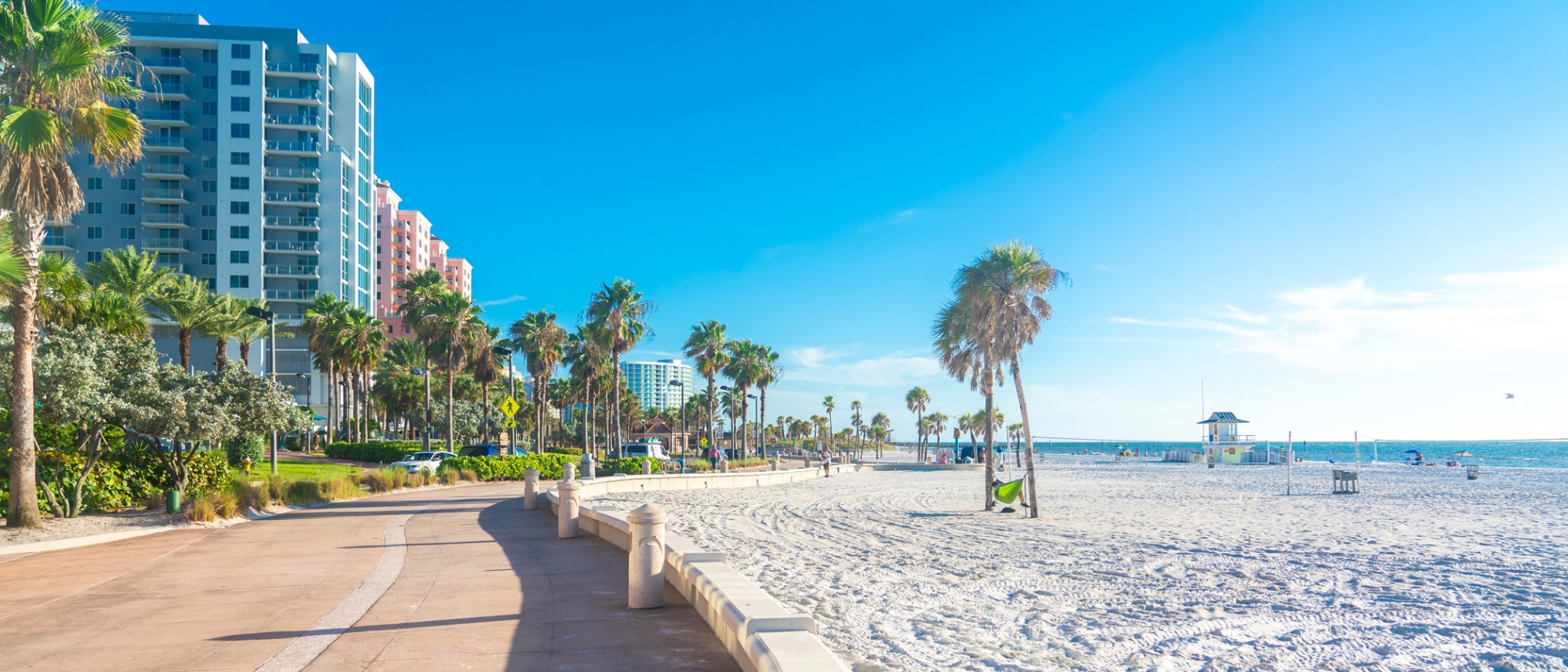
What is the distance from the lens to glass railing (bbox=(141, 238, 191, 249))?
8169cm

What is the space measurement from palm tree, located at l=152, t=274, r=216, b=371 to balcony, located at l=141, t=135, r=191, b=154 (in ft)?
180

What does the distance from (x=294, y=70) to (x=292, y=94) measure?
95.7 inches

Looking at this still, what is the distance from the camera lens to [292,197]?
3359 inches

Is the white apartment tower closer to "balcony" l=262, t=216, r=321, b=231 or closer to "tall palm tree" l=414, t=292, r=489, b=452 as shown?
"balcony" l=262, t=216, r=321, b=231

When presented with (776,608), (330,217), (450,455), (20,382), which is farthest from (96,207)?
(776,608)

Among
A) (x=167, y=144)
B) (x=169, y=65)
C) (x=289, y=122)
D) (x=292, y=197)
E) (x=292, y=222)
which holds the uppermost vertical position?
(x=169, y=65)

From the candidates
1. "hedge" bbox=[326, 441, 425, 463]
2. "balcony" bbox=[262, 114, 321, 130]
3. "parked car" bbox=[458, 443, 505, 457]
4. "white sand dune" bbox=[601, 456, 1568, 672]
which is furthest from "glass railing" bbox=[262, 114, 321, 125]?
"white sand dune" bbox=[601, 456, 1568, 672]

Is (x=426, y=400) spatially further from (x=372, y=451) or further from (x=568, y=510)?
(x=568, y=510)

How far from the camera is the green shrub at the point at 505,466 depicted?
34.9 m

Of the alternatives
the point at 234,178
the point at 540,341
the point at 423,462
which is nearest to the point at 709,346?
the point at 540,341

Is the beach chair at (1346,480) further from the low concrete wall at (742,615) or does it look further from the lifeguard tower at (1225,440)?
the lifeguard tower at (1225,440)

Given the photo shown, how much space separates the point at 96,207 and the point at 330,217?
768 inches

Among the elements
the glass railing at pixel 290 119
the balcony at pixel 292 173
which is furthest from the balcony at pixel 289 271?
the glass railing at pixel 290 119

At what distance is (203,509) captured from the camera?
1652 cm
